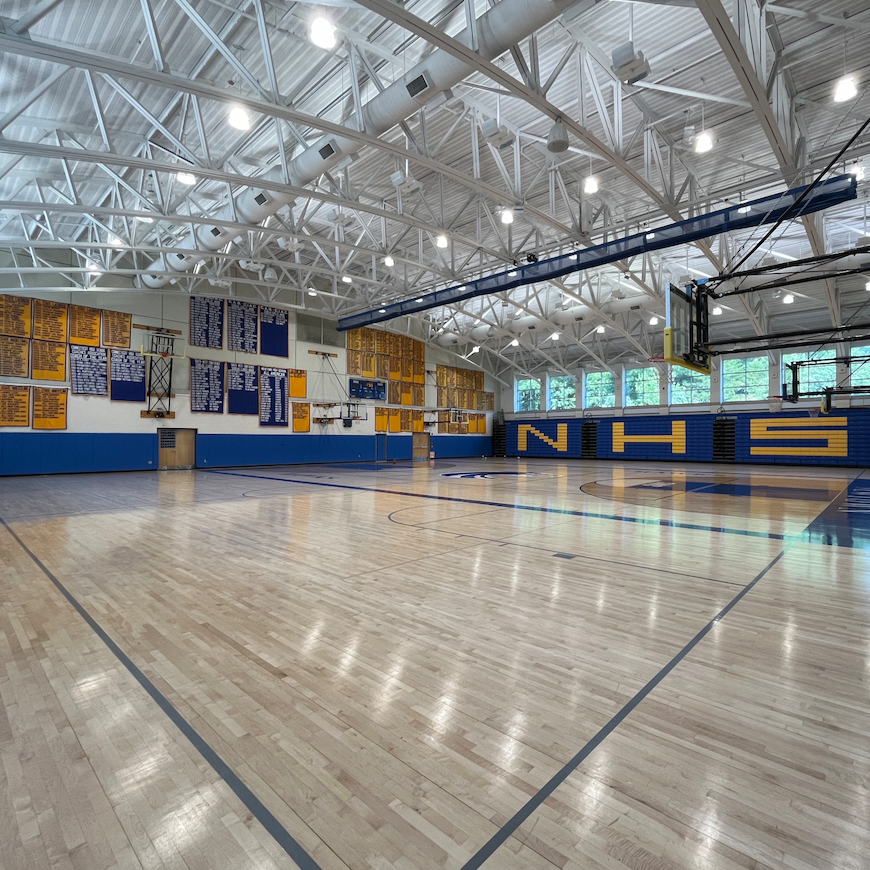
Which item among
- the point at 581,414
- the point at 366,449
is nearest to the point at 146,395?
the point at 366,449

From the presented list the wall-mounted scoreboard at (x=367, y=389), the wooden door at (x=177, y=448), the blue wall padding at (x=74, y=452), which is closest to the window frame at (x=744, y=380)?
the wall-mounted scoreboard at (x=367, y=389)

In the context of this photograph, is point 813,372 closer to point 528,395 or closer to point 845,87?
point 528,395

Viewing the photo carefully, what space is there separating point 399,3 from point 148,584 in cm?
755

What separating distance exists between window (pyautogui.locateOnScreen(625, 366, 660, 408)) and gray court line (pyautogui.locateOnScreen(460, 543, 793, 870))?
2851 centimetres

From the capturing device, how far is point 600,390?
3225 centimetres

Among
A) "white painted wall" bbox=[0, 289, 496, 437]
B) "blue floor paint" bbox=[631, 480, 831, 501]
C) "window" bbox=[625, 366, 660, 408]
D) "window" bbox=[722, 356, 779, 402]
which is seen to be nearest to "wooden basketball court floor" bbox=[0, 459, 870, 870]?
"blue floor paint" bbox=[631, 480, 831, 501]

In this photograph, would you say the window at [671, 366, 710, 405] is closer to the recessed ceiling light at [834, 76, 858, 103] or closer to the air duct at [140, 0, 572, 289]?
the recessed ceiling light at [834, 76, 858, 103]

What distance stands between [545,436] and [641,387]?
698 cm

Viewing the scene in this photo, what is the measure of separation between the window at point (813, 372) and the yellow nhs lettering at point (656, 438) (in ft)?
18.3

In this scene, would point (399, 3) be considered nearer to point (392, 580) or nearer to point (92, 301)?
point (392, 580)

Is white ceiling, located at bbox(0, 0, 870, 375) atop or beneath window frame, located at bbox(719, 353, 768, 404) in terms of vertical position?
Answer: atop

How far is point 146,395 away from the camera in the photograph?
65.5 feet

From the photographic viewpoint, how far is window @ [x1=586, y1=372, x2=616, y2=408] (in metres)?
31.7

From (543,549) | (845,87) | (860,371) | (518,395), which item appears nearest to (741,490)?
(845,87)
